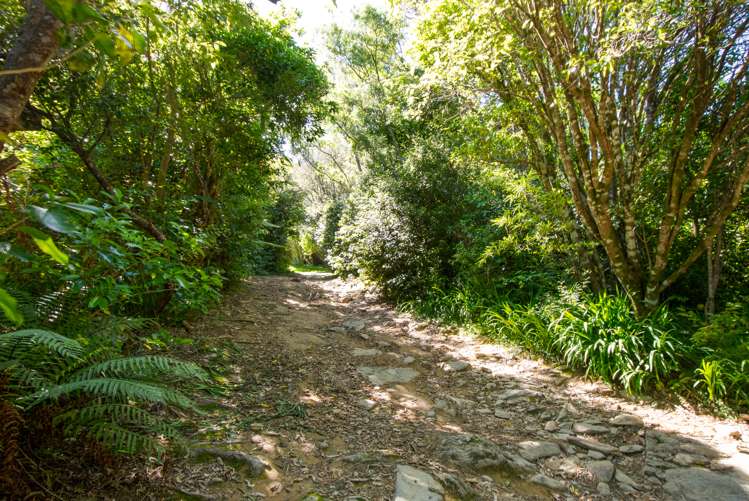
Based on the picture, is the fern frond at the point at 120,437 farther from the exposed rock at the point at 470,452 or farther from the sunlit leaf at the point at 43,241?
the exposed rock at the point at 470,452

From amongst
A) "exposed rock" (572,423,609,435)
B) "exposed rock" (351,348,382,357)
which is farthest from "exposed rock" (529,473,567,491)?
"exposed rock" (351,348,382,357)

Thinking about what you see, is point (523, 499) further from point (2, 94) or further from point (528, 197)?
point (528, 197)

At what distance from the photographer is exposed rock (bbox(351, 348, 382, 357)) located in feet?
15.4

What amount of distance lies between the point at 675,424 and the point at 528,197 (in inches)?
119

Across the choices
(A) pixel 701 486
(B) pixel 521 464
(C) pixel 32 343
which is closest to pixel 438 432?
(B) pixel 521 464

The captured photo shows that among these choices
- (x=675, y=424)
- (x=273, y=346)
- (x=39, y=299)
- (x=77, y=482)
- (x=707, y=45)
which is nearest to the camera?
(x=77, y=482)

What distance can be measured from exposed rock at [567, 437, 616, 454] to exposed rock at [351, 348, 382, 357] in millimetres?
2390

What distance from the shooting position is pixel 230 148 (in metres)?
5.14

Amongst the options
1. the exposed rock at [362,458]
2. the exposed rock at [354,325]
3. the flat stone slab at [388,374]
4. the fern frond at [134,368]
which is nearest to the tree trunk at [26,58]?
the fern frond at [134,368]

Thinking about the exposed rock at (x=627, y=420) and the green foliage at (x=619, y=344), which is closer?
the exposed rock at (x=627, y=420)

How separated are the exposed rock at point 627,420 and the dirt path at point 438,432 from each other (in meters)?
0.01

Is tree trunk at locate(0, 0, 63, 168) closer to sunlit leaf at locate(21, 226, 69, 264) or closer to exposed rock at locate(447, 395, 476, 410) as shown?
sunlit leaf at locate(21, 226, 69, 264)

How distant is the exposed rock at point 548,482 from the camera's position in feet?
7.80

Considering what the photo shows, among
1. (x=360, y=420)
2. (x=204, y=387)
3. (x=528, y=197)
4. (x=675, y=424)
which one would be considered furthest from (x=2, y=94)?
(x=528, y=197)
